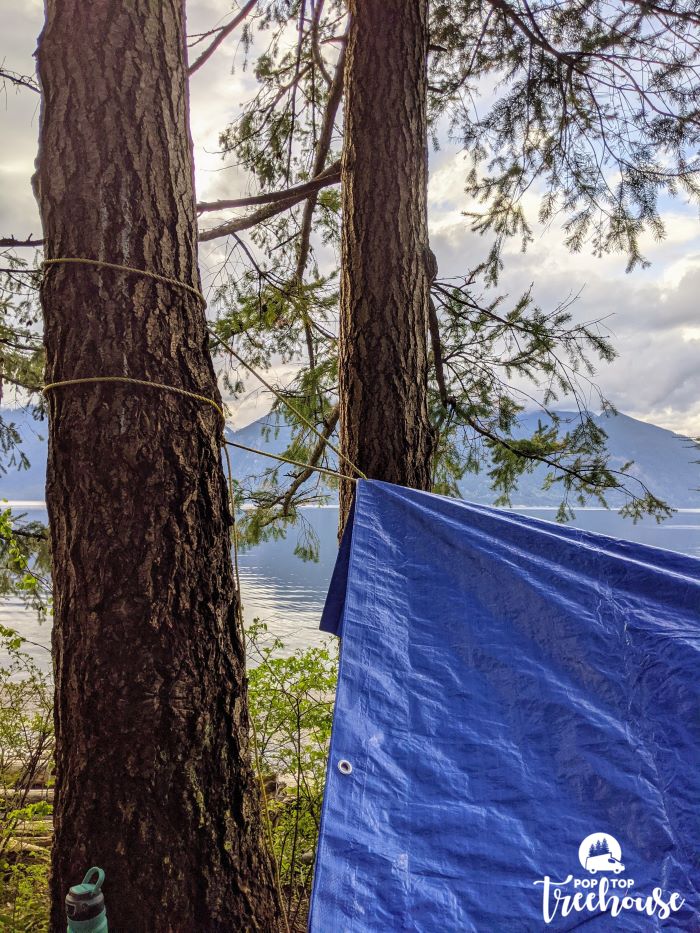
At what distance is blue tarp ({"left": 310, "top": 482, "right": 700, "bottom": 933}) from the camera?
0.88 m

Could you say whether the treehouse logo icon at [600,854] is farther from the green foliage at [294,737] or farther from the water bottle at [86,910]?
the green foliage at [294,737]

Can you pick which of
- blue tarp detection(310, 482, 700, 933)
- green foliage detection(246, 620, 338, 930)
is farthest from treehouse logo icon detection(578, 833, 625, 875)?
green foliage detection(246, 620, 338, 930)

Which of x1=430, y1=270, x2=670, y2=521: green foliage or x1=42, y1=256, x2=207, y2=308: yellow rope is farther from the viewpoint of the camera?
x1=430, y1=270, x2=670, y2=521: green foliage

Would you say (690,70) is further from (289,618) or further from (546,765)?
(289,618)

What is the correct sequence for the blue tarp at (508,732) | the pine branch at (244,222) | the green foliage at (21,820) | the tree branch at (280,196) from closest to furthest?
1. the blue tarp at (508,732)
2. the green foliage at (21,820)
3. the tree branch at (280,196)
4. the pine branch at (244,222)

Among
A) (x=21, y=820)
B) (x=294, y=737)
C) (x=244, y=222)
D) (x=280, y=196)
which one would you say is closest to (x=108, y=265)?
(x=244, y=222)

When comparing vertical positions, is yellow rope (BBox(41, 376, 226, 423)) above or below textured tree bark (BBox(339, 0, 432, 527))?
below

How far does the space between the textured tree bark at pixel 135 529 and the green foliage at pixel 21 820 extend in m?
0.71

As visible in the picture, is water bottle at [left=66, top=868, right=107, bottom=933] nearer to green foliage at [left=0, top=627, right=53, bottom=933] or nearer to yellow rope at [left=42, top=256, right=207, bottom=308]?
green foliage at [left=0, top=627, right=53, bottom=933]

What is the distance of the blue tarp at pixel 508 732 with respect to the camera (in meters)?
0.88

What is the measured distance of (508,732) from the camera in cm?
106

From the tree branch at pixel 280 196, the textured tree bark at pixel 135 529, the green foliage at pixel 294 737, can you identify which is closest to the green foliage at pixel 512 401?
the tree branch at pixel 280 196

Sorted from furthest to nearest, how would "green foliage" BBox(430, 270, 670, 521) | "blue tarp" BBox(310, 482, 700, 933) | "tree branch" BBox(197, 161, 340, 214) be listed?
"green foliage" BBox(430, 270, 670, 521) < "tree branch" BBox(197, 161, 340, 214) < "blue tarp" BBox(310, 482, 700, 933)

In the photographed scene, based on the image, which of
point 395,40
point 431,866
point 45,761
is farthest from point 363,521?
point 45,761
